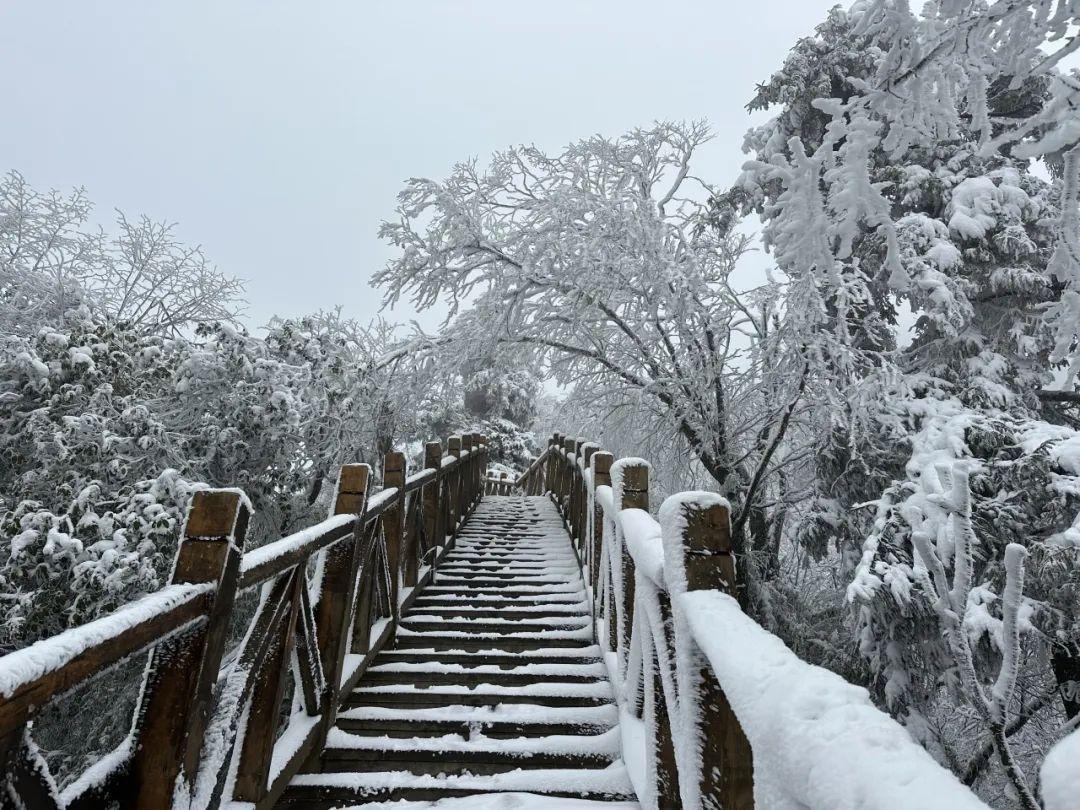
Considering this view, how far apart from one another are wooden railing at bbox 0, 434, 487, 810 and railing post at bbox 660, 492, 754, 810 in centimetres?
126

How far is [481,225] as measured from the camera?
9570 millimetres

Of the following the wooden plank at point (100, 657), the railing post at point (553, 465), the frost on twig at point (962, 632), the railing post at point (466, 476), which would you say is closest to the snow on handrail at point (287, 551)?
the wooden plank at point (100, 657)

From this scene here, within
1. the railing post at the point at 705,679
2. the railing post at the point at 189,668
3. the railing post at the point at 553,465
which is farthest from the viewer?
the railing post at the point at 553,465

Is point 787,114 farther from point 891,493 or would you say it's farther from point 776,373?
point 891,493

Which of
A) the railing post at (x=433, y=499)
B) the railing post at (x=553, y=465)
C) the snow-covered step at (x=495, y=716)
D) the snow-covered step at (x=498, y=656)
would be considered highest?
the railing post at (x=553, y=465)

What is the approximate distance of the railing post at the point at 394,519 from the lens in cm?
420

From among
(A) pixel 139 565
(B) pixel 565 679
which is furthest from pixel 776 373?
(A) pixel 139 565

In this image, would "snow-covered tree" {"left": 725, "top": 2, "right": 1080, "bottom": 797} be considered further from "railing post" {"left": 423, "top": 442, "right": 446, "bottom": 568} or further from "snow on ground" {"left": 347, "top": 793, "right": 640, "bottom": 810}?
"railing post" {"left": 423, "top": 442, "right": 446, "bottom": 568}

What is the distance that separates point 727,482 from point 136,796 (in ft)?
23.8

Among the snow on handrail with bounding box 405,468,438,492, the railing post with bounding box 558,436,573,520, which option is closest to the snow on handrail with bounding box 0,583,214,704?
the snow on handrail with bounding box 405,468,438,492

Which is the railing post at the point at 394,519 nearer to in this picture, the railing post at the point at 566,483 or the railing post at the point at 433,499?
the railing post at the point at 433,499

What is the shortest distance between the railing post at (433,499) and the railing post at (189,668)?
13.0 ft

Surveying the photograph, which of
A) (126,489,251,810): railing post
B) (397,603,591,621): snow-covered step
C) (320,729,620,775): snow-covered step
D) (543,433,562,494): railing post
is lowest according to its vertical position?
(320,729,620,775): snow-covered step

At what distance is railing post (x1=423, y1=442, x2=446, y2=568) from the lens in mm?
5820
